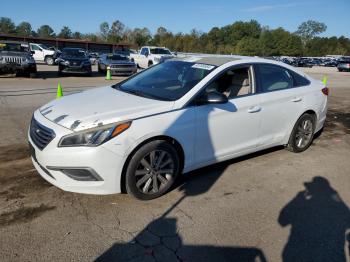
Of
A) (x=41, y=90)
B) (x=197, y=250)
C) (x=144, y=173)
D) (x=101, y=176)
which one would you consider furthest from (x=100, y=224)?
(x=41, y=90)

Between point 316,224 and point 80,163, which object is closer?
point 80,163

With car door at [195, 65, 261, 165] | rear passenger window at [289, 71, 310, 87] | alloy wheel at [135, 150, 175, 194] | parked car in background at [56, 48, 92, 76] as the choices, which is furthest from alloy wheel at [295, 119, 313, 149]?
parked car in background at [56, 48, 92, 76]

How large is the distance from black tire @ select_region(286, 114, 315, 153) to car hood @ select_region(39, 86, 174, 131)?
108 inches

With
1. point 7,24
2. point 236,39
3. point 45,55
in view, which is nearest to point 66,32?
point 7,24

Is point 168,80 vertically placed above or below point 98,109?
above

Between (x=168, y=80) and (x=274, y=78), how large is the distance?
5.68 feet

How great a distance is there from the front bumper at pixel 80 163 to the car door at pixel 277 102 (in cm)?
248

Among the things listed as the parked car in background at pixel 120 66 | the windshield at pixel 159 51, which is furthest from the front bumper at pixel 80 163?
the windshield at pixel 159 51

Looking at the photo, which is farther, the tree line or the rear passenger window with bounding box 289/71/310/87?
the tree line

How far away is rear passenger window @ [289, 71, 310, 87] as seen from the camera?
609 cm

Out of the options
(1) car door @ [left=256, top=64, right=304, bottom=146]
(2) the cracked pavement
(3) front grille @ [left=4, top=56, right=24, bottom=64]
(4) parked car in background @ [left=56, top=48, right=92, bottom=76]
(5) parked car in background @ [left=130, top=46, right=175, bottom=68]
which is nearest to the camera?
(2) the cracked pavement

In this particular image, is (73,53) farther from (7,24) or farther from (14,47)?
(7,24)

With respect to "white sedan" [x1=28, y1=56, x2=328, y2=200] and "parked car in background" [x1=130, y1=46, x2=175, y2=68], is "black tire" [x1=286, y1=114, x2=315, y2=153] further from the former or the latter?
"parked car in background" [x1=130, y1=46, x2=175, y2=68]

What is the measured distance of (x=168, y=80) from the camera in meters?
5.16
